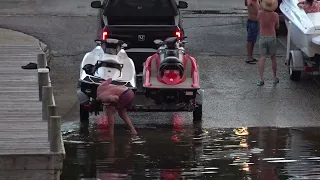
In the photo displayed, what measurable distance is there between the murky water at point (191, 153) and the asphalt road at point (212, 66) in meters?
0.69

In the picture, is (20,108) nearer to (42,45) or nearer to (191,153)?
(191,153)

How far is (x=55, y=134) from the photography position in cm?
961

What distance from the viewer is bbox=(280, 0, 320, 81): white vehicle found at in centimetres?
1538

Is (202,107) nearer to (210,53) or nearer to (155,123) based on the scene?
(155,123)

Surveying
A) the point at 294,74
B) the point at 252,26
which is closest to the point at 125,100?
the point at 294,74

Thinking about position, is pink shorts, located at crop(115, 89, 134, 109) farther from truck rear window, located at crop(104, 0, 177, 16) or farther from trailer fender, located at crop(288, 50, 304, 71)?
trailer fender, located at crop(288, 50, 304, 71)

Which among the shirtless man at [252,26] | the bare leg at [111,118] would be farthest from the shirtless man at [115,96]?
the shirtless man at [252,26]

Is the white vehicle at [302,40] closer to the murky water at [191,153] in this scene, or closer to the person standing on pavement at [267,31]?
the person standing on pavement at [267,31]

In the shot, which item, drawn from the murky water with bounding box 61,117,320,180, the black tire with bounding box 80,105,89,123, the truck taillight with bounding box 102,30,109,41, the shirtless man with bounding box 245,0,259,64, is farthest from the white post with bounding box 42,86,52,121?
the shirtless man with bounding box 245,0,259,64

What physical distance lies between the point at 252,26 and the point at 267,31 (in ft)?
6.69

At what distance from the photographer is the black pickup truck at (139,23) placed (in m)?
15.4

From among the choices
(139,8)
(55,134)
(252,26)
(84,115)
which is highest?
(139,8)

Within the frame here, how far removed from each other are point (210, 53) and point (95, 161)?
857 cm

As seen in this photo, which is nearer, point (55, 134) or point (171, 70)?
point (55, 134)
